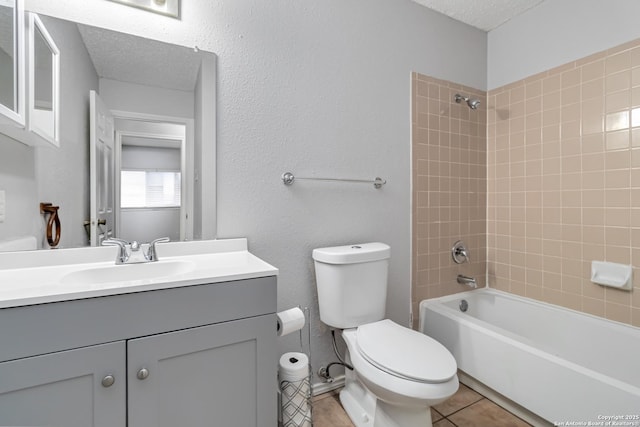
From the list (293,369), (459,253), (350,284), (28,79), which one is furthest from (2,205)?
(459,253)

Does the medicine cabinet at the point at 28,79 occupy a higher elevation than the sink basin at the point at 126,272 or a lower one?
higher

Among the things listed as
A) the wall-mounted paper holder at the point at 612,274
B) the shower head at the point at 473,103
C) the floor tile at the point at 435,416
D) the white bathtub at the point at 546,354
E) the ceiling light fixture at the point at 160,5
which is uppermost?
the ceiling light fixture at the point at 160,5

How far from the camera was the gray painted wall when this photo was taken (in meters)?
1.61

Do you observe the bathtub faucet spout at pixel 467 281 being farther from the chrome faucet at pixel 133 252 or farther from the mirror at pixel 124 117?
the chrome faucet at pixel 133 252

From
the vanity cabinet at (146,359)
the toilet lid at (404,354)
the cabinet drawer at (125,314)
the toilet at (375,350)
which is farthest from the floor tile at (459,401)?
the cabinet drawer at (125,314)

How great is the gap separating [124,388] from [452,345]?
1.64 m

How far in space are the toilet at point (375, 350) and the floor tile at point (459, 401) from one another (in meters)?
0.37

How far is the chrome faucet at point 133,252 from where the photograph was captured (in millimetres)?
1152

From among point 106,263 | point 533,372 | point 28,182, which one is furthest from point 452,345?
point 28,182

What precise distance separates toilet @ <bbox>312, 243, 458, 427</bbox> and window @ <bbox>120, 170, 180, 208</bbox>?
74cm

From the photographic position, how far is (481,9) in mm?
1963

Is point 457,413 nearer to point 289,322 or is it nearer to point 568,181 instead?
point 289,322

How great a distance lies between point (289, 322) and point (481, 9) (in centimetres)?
228

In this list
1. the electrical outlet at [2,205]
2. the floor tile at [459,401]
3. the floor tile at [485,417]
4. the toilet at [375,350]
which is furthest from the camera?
the floor tile at [459,401]
